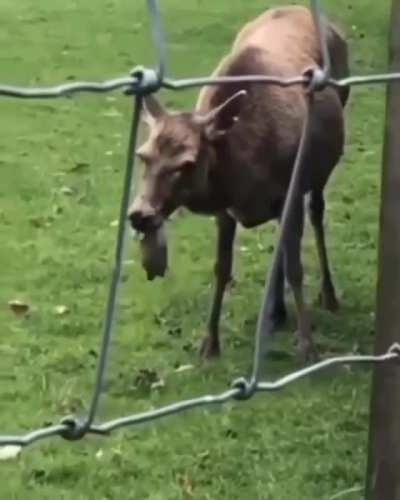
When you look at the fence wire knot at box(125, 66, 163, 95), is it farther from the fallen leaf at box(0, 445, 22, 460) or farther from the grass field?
the fallen leaf at box(0, 445, 22, 460)

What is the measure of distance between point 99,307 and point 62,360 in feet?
2.35

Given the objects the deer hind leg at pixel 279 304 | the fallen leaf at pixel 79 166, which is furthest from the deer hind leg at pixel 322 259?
the fallen leaf at pixel 79 166

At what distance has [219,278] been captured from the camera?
6.27 metres

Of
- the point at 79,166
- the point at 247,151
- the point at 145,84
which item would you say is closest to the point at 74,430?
the point at 145,84

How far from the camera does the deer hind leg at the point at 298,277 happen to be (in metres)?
6.11

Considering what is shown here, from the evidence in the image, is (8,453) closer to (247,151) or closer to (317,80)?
(247,151)

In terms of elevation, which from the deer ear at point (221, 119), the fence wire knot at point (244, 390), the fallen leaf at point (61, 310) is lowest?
the fallen leaf at point (61, 310)

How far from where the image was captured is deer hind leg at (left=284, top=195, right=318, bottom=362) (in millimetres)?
6113

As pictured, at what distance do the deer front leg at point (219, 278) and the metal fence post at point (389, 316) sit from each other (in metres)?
2.33

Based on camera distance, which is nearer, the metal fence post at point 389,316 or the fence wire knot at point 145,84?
the fence wire knot at point 145,84

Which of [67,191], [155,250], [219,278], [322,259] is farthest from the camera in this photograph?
[67,191]

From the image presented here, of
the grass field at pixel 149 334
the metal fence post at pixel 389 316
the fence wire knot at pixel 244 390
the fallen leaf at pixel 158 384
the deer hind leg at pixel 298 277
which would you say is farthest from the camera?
the deer hind leg at pixel 298 277

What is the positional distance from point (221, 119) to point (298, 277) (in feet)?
3.05

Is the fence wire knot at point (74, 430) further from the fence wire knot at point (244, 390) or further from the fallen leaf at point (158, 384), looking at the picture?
the fallen leaf at point (158, 384)
